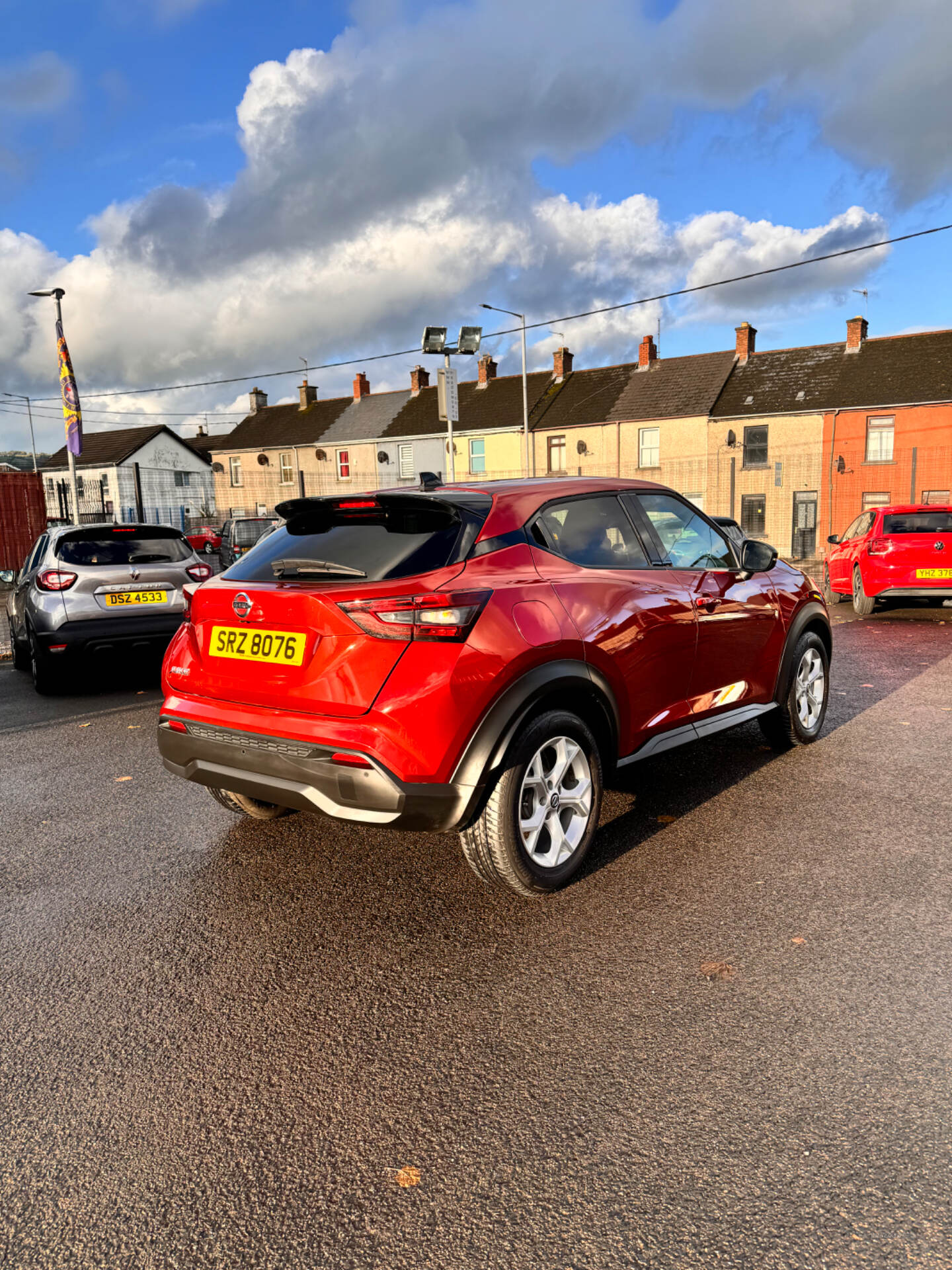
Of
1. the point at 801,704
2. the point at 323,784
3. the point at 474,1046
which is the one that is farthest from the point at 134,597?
the point at 474,1046

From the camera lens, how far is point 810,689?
19.3ft

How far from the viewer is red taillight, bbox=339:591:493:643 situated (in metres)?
3.27

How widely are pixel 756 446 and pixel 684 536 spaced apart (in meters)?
35.2

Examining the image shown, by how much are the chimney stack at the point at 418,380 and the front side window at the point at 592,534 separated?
46.8 m

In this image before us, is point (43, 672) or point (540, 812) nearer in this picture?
point (540, 812)

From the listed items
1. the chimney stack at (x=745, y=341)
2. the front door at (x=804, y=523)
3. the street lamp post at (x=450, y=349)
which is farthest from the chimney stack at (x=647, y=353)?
the street lamp post at (x=450, y=349)

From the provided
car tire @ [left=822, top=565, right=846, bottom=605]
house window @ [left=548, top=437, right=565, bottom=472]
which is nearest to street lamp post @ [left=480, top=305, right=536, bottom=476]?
house window @ [left=548, top=437, right=565, bottom=472]

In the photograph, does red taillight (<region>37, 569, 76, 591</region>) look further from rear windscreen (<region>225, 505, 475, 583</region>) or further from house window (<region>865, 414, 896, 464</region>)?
house window (<region>865, 414, 896, 464</region>)

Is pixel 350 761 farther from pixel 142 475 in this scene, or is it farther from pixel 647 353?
pixel 142 475

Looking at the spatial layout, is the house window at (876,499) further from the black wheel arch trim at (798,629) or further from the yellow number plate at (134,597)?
the yellow number plate at (134,597)

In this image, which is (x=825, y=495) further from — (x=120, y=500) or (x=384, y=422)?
(x=120, y=500)

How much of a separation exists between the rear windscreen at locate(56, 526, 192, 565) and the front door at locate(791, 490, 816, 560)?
103 feet

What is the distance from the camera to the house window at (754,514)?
36.8 meters

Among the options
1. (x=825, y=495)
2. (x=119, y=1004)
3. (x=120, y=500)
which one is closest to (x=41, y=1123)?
(x=119, y=1004)
